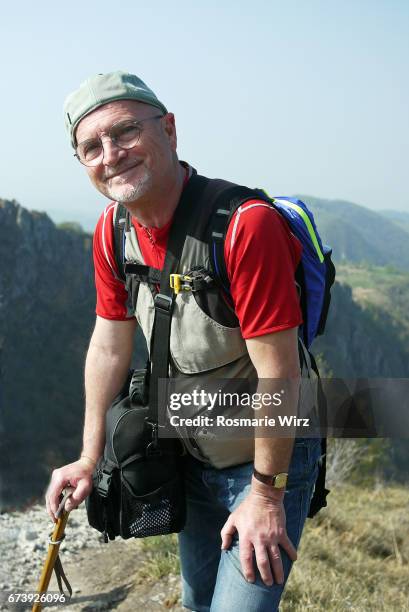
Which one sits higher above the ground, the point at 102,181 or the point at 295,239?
the point at 102,181

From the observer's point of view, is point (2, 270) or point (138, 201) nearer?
point (138, 201)

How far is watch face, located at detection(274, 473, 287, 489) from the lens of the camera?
5.22ft

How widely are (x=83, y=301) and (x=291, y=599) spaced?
151ft

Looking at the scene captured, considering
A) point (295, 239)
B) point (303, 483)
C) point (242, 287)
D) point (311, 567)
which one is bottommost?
point (311, 567)

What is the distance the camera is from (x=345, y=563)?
3742 millimetres

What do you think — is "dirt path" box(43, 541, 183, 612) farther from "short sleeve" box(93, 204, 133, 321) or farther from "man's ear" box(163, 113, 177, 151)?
"man's ear" box(163, 113, 177, 151)

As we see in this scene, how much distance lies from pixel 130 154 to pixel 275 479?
91 centimetres

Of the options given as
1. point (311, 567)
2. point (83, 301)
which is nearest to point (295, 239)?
point (311, 567)

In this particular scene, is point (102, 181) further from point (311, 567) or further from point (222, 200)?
point (311, 567)

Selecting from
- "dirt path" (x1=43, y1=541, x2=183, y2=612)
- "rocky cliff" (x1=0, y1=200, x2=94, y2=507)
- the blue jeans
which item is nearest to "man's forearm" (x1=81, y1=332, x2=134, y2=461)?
the blue jeans

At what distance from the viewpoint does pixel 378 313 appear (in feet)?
271

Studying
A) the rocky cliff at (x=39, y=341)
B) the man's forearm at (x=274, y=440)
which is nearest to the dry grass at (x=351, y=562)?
the man's forearm at (x=274, y=440)

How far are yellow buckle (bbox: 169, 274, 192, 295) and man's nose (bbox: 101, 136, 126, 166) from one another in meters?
0.34

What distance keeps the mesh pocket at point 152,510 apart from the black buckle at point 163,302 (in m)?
0.54
